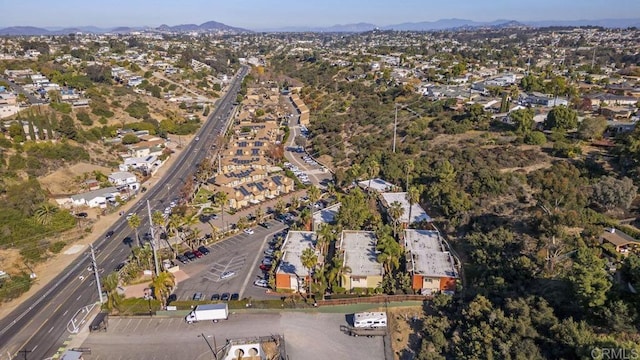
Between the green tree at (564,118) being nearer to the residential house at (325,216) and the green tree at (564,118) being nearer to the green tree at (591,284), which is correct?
the residential house at (325,216)

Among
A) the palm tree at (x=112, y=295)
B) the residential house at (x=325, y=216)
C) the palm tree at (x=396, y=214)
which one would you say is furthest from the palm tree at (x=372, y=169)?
the palm tree at (x=112, y=295)

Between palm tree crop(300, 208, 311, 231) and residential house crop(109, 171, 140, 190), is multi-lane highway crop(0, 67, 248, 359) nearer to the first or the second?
residential house crop(109, 171, 140, 190)

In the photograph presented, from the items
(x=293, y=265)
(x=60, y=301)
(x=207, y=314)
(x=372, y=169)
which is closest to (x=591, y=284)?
(x=293, y=265)

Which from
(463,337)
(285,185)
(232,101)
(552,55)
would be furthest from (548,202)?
(552,55)

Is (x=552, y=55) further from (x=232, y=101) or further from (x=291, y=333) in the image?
(x=291, y=333)

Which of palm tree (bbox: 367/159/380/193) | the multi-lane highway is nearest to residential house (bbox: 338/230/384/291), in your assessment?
palm tree (bbox: 367/159/380/193)

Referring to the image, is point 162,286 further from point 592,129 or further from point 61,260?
point 592,129

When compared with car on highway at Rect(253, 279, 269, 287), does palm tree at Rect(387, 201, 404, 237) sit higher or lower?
higher
